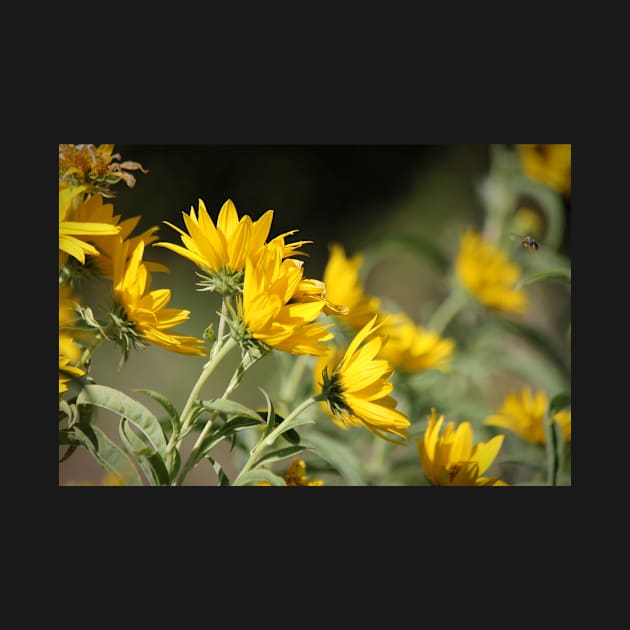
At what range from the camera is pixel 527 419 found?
160cm

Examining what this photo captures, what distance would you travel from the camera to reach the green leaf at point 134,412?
1.06 metres

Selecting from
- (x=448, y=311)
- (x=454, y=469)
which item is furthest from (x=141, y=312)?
(x=448, y=311)

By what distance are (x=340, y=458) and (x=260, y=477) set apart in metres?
0.30

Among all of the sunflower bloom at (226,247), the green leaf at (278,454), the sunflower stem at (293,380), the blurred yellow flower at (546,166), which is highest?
the blurred yellow flower at (546,166)

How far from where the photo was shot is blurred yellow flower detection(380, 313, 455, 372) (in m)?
1.56

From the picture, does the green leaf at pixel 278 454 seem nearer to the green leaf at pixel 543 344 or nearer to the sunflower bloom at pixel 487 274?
the green leaf at pixel 543 344

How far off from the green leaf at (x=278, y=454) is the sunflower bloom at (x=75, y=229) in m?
0.37

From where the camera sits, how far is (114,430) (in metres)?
1.43

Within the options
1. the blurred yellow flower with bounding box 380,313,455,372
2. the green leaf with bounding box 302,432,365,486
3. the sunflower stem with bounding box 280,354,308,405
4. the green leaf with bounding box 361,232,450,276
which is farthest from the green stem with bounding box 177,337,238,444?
the green leaf with bounding box 361,232,450,276

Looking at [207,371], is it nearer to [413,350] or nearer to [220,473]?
[220,473]

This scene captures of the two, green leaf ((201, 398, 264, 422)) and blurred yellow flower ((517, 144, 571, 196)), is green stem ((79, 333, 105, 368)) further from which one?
blurred yellow flower ((517, 144, 571, 196))

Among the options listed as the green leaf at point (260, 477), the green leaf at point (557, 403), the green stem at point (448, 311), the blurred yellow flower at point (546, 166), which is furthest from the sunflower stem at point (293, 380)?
the blurred yellow flower at point (546, 166)

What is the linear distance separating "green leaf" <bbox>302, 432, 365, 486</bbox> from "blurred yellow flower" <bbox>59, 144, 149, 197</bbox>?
19.5 inches

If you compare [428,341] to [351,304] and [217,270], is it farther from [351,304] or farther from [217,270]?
[217,270]
